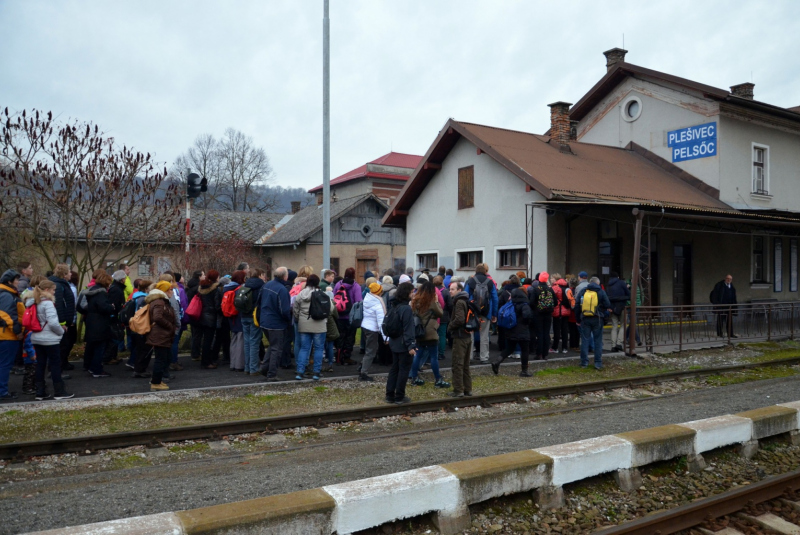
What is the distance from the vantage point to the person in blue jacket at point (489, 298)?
12281 millimetres

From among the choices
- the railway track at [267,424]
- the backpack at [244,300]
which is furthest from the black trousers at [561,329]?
the backpack at [244,300]

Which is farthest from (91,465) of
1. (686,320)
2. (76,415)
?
(686,320)

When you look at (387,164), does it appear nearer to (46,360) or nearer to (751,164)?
(751,164)

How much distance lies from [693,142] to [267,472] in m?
20.5

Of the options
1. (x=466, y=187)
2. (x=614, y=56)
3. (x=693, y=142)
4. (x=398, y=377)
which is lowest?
(x=398, y=377)

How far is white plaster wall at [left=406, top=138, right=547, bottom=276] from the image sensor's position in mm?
18562

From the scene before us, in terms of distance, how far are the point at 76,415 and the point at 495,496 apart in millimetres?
6132

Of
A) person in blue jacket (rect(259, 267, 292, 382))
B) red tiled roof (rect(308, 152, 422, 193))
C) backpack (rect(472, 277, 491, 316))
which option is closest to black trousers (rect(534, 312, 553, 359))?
backpack (rect(472, 277, 491, 316))

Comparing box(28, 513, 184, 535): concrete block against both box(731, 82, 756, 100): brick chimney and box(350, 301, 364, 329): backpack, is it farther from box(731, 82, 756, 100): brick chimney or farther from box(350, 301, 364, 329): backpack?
box(731, 82, 756, 100): brick chimney

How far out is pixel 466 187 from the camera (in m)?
20.8

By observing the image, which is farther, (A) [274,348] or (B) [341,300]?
(B) [341,300]

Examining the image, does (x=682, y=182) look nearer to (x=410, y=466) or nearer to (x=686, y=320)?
(x=686, y=320)

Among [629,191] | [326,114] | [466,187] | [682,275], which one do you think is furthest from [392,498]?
Answer: [682,275]

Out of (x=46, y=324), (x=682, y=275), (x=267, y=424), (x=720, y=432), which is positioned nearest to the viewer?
(x=720, y=432)
